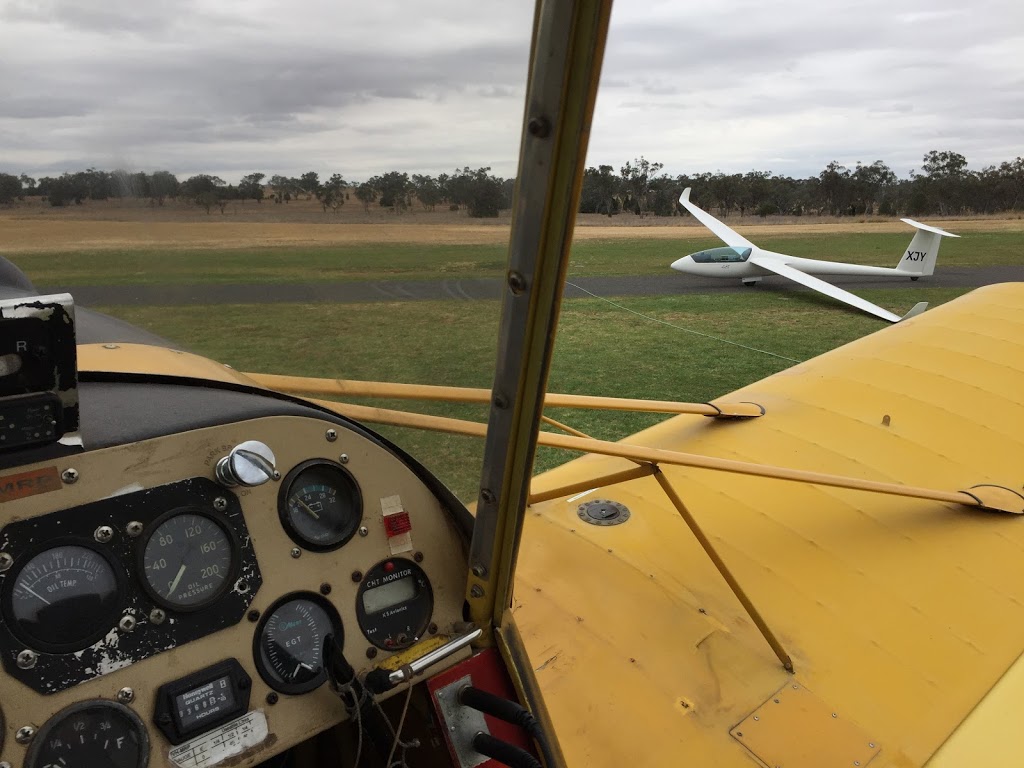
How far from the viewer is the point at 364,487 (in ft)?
4.44

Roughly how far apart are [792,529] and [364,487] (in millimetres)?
1547

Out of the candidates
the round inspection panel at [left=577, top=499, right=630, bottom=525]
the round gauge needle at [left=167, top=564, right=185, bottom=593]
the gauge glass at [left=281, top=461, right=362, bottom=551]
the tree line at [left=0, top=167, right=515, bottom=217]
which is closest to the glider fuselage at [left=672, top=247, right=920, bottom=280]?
the round inspection panel at [left=577, top=499, right=630, bottom=525]

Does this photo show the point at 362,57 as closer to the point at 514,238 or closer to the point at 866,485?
the point at 514,238

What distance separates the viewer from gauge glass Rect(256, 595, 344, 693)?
1.24m

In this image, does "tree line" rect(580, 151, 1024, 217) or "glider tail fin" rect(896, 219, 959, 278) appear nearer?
"glider tail fin" rect(896, 219, 959, 278)

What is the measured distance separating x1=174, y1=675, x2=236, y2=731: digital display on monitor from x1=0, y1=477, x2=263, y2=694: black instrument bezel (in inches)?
3.1

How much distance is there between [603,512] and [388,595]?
3.80 ft

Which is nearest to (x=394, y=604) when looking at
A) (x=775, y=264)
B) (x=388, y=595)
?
(x=388, y=595)

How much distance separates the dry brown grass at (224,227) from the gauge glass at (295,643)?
623mm

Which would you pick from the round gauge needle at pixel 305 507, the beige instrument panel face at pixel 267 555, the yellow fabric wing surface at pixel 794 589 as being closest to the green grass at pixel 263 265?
the beige instrument panel face at pixel 267 555

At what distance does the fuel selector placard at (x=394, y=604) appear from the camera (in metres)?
1.35

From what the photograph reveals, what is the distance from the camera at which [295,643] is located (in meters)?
1.27

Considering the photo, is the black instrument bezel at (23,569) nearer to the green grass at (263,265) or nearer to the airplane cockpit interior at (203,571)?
the airplane cockpit interior at (203,571)

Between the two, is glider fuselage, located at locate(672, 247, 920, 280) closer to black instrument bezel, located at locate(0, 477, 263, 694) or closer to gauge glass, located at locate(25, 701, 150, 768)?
black instrument bezel, located at locate(0, 477, 263, 694)
